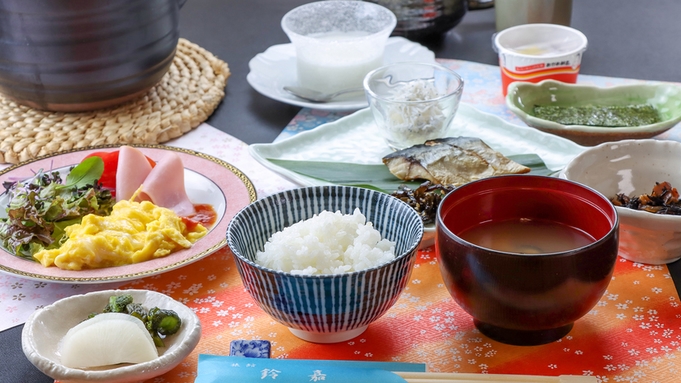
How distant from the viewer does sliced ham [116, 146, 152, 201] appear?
1.43 meters

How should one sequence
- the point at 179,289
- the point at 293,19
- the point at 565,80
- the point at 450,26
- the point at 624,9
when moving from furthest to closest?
the point at 624,9
the point at 450,26
the point at 293,19
the point at 565,80
the point at 179,289

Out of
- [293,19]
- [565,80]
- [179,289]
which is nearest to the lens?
[179,289]

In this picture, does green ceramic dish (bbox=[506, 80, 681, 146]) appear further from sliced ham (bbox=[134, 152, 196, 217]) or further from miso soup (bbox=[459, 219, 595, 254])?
sliced ham (bbox=[134, 152, 196, 217])

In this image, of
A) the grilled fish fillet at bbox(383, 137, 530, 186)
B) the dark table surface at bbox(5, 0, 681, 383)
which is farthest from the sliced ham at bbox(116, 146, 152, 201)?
the grilled fish fillet at bbox(383, 137, 530, 186)

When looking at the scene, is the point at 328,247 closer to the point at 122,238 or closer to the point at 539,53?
the point at 122,238

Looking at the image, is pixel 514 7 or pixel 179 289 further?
pixel 514 7

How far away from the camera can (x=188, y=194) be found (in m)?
1.48

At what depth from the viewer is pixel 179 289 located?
1.22 meters

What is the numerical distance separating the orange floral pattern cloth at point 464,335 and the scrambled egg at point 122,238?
6 centimetres

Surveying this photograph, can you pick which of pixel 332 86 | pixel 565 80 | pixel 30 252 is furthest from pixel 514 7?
pixel 30 252

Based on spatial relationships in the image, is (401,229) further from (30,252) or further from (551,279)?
(30,252)

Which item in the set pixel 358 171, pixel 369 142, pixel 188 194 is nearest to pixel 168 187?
pixel 188 194

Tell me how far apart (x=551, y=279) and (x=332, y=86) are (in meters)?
1.18

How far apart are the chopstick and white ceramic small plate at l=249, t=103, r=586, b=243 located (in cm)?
66
